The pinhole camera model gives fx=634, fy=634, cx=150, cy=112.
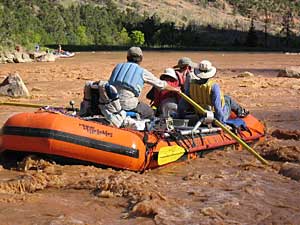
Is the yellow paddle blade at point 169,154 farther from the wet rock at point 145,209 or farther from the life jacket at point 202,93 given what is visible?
the wet rock at point 145,209

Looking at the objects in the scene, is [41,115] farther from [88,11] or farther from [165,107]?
[88,11]

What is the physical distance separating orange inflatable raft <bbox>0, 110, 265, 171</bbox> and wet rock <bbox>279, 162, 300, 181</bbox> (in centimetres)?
149

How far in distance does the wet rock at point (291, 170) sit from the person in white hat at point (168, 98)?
1.88 meters

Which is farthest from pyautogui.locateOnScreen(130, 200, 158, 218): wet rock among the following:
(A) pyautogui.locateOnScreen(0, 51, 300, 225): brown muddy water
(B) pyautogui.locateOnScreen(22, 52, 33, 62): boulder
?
(B) pyautogui.locateOnScreen(22, 52, 33, 62): boulder

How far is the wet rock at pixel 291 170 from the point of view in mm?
8438

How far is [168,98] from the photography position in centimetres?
982

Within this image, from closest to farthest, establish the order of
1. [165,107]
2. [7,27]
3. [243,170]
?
[243,170], [165,107], [7,27]

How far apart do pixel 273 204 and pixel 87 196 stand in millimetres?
2124

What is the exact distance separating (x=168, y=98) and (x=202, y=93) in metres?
0.66

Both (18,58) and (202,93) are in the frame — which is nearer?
(202,93)

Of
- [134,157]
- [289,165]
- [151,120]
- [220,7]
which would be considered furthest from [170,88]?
[220,7]

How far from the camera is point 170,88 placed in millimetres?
9031

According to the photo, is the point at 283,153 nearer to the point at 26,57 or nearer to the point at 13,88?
the point at 13,88

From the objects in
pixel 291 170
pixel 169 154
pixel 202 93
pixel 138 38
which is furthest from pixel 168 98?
pixel 138 38
